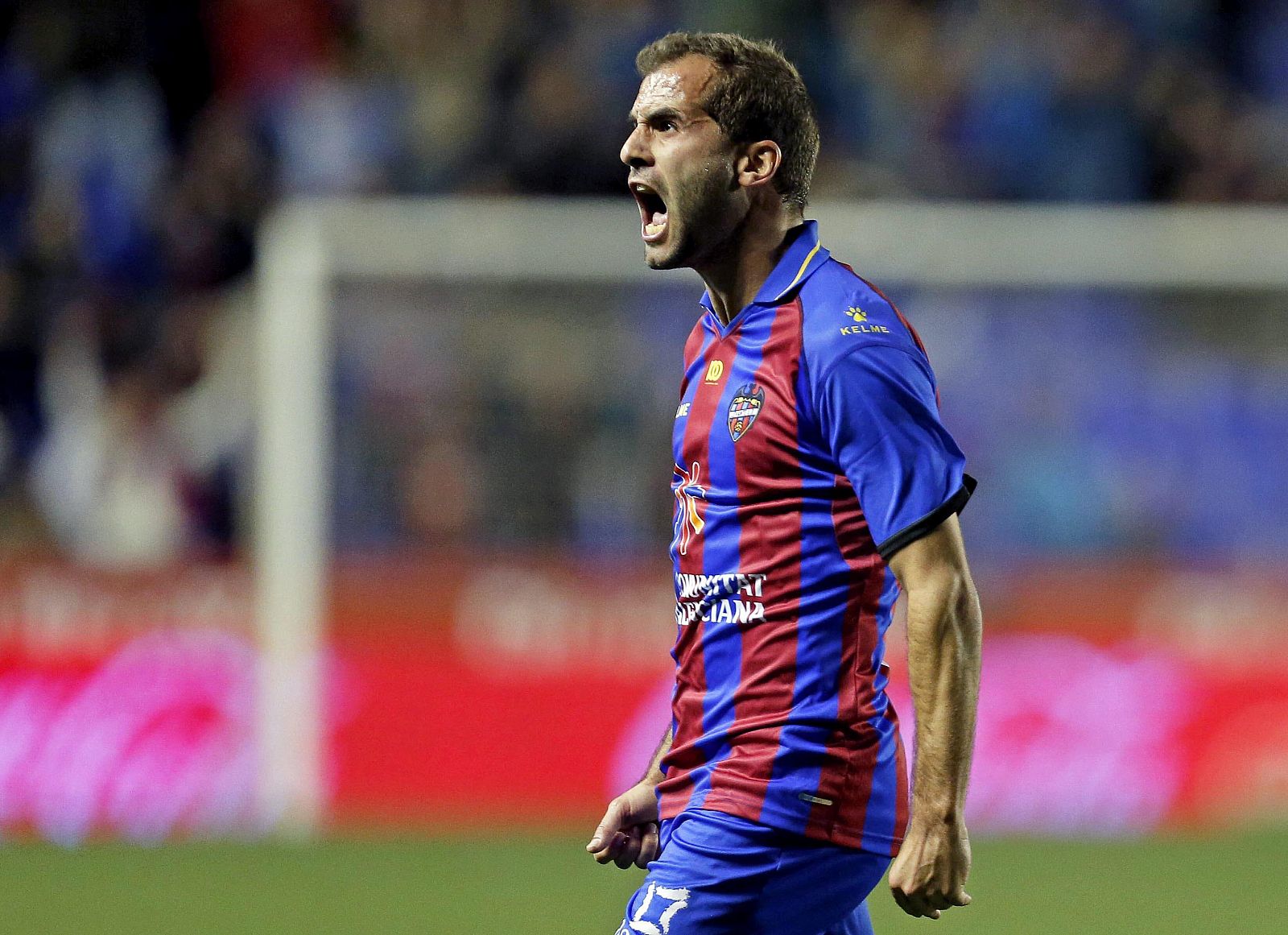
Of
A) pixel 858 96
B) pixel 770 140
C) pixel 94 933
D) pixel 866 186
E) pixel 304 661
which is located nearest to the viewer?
pixel 770 140

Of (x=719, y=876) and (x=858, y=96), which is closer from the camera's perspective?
(x=719, y=876)

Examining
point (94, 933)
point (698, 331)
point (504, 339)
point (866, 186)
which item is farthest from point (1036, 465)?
point (698, 331)

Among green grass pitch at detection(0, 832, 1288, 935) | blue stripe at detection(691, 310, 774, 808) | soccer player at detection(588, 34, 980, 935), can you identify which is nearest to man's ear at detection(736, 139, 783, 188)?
soccer player at detection(588, 34, 980, 935)

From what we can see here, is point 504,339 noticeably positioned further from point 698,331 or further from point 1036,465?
point 698,331

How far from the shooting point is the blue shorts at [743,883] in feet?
11.4

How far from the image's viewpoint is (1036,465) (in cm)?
1066

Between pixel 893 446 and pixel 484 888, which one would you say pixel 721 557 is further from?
pixel 484 888

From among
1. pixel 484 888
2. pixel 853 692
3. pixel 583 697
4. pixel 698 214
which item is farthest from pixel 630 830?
pixel 583 697

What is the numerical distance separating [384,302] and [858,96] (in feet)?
10.8

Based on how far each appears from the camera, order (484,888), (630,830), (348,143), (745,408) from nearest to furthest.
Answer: (745,408), (630,830), (484,888), (348,143)

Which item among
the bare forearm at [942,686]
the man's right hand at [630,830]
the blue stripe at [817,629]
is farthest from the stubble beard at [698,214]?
the man's right hand at [630,830]

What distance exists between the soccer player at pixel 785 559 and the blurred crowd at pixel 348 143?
6.75 meters

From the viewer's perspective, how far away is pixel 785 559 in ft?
11.6

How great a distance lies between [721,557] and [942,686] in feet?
1.64
